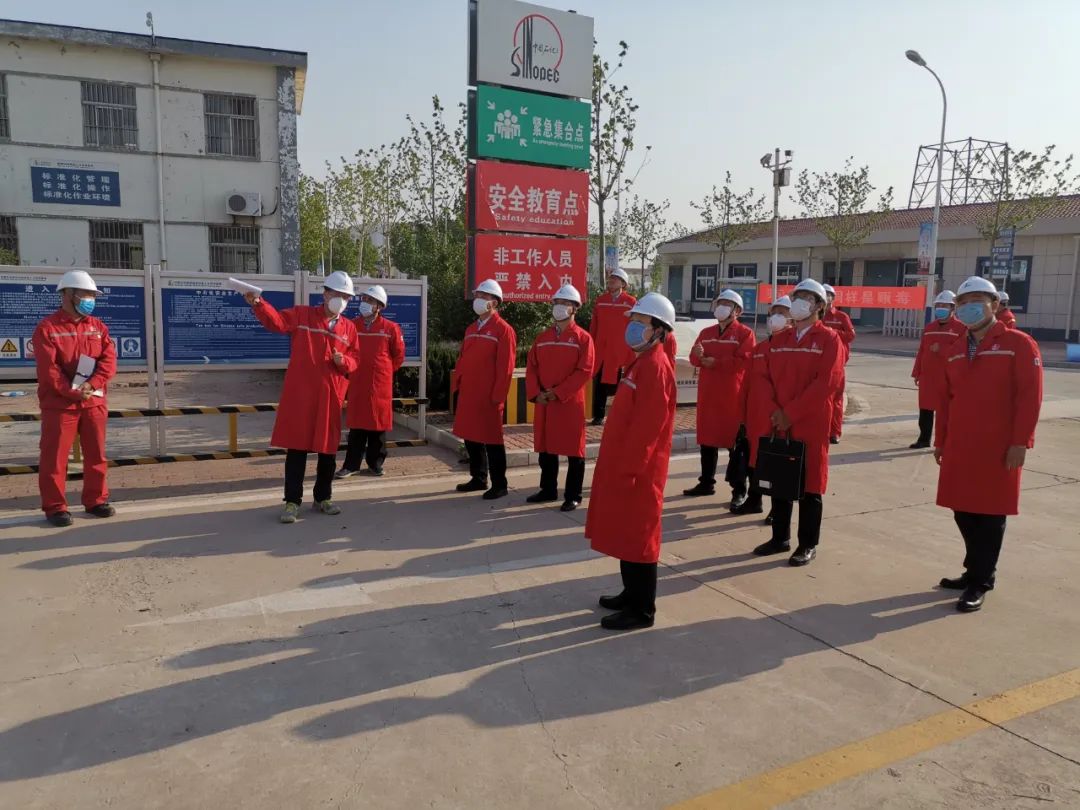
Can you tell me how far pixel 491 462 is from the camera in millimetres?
7367

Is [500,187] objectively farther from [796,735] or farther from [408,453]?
[796,735]

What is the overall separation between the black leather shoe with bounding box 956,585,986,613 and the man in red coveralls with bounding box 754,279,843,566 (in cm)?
104

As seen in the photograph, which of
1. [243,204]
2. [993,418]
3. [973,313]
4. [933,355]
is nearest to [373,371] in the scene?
[973,313]

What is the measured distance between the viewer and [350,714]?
11.7 ft

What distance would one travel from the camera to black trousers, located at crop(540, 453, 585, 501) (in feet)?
22.9

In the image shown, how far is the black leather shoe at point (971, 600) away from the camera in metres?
4.91

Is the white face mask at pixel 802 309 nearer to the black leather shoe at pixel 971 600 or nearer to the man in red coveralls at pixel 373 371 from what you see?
the black leather shoe at pixel 971 600

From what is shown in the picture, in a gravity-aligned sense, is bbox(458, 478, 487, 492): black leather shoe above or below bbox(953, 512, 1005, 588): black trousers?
below

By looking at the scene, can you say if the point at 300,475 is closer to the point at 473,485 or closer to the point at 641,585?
the point at 473,485

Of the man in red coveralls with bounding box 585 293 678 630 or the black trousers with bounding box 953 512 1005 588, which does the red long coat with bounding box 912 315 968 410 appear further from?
the man in red coveralls with bounding box 585 293 678 630

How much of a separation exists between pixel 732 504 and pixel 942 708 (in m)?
3.41

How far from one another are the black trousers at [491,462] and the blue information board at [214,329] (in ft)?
8.29

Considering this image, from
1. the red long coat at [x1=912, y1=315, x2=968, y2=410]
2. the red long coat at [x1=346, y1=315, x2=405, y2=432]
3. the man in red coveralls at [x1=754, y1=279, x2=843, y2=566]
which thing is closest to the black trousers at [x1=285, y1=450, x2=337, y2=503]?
the red long coat at [x1=346, y1=315, x2=405, y2=432]

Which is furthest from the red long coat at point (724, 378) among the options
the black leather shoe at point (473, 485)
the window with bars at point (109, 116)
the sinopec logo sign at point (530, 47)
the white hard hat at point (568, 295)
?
the window with bars at point (109, 116)
